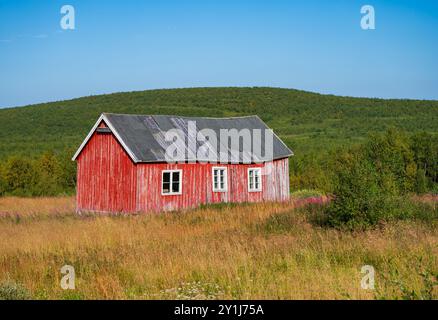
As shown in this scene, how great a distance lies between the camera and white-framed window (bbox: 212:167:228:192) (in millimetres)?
24688

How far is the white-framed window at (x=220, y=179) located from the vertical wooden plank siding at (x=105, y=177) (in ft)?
13.8

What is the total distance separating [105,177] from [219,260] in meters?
14.3

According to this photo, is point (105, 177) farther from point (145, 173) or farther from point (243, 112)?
point (243, 112)

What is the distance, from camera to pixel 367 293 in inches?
280

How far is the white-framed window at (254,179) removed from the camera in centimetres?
2619

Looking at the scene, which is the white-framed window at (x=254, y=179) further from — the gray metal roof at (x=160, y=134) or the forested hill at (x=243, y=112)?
the forested hill at (x=243, y=112)

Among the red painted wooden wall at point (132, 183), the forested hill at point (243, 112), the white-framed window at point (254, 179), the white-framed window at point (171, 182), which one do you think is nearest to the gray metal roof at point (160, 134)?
the red painted wooden wall at point (132, 183)

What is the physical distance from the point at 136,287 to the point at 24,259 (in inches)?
144

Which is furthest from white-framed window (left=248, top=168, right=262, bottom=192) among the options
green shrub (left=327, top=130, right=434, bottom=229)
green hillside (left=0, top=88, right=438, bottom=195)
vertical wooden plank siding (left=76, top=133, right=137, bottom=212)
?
green hillside (left=0, top=88, right=438, bottom=195)

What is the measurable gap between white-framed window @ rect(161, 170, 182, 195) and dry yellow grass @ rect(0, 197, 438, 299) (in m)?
7.74

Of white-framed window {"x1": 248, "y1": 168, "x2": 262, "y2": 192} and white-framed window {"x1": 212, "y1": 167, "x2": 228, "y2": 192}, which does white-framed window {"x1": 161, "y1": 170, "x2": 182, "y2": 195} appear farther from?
white-framed window {"x1": 248, "y1": 168, "x2": 262, "y2": 192}

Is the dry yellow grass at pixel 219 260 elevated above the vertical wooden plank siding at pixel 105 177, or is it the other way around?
the vertical wooden plank siding at pixel 105 177

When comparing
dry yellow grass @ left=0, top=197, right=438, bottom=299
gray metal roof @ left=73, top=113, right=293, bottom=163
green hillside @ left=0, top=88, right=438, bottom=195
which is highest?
green hillside @ left=0, top=88, right=438, bottom=195

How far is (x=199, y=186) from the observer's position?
942 inches
